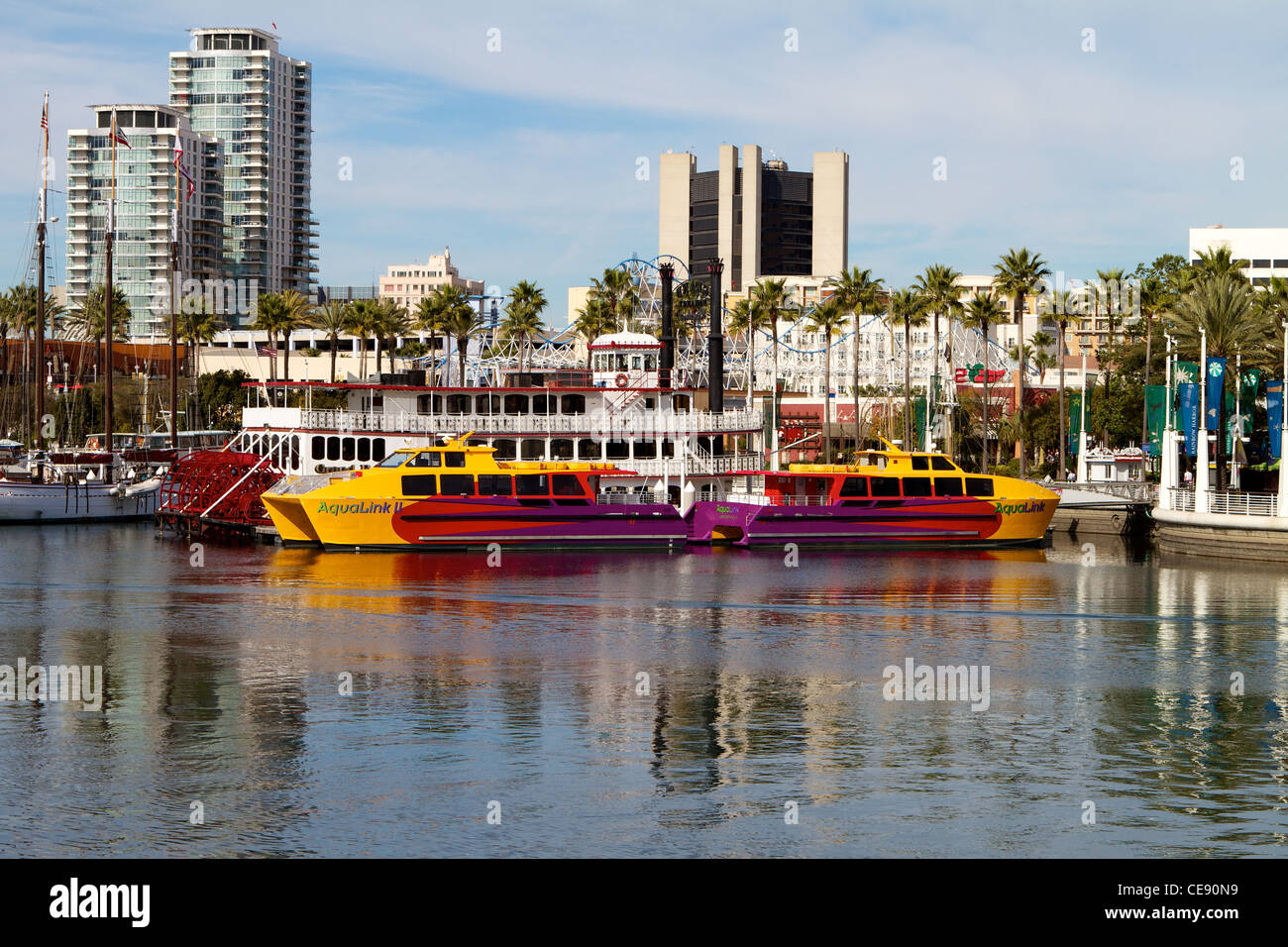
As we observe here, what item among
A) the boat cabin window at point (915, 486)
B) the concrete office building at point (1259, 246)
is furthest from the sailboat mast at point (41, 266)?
the concrete office building at point (1259, 246)

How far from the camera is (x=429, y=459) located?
56.3 meters

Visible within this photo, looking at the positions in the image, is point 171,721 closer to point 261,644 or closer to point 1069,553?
point 261,644

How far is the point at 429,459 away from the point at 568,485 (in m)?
5.54

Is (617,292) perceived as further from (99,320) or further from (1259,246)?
(1259,246)

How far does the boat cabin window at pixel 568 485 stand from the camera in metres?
57.2

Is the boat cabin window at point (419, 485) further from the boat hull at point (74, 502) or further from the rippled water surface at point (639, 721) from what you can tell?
the boat hull at point (74, 502)

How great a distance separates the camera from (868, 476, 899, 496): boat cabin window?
60031mm

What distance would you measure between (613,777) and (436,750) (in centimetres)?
322

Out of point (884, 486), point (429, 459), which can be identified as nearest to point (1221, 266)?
point (884, 486)

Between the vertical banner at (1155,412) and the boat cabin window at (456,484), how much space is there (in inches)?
1461
